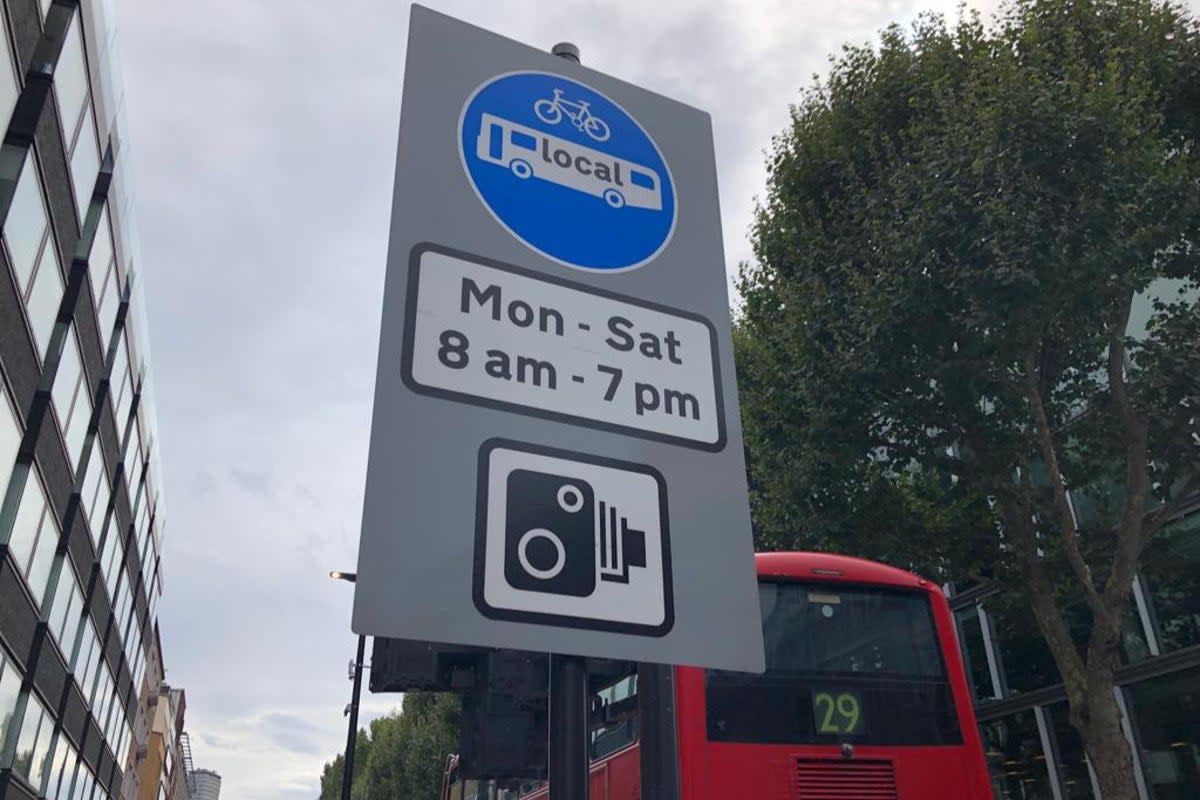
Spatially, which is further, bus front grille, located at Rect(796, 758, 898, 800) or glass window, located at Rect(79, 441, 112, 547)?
glass window, located at Rect(79, 441, 112, 547)

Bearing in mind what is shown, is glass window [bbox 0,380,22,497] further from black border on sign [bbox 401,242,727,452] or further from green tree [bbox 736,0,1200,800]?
black border on sign [bbox 401,242,727,452]

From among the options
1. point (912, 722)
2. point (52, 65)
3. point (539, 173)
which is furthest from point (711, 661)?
point (52, 65)

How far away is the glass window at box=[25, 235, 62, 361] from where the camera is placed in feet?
52.2

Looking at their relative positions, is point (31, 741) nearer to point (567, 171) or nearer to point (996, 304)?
point (996, 304)

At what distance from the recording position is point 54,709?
20578 mm

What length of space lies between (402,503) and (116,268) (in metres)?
23.2

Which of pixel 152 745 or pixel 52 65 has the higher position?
pixel 52 65

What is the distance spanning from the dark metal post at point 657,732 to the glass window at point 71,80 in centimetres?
1667

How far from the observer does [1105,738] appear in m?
9.71

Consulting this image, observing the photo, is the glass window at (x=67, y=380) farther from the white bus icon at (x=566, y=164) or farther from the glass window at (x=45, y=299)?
the white bus icon at (x=566, y=164)

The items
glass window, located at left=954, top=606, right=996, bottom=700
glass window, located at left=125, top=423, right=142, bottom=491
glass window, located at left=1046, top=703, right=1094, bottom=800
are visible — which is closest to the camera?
glass window, located at left=1046, top=703, right=1094, bottom=800

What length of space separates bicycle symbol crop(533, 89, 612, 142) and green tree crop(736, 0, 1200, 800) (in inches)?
322

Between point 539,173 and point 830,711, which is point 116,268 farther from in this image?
point 539,173

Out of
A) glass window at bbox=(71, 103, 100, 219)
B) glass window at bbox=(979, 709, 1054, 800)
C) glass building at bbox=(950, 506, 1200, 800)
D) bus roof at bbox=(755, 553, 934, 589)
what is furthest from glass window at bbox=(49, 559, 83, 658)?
glass window at bbox=(979, 709, 1054, 800)
